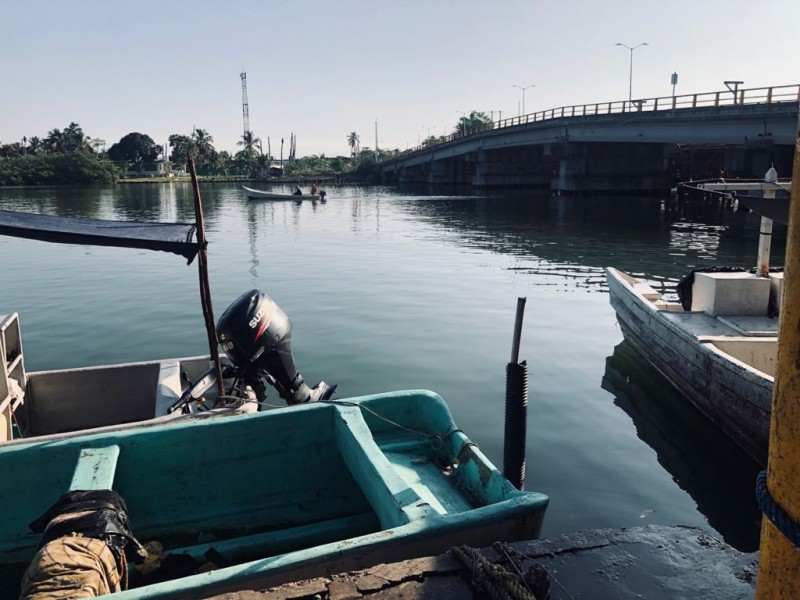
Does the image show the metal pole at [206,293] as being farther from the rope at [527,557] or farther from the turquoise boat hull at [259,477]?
the rope at [527,557]

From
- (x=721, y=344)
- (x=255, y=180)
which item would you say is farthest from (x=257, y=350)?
(x=255, y=180)

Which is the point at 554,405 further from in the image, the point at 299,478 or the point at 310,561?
the point at 310,561

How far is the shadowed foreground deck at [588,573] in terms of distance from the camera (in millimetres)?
3217

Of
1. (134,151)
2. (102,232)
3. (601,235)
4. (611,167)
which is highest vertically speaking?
(134,151)

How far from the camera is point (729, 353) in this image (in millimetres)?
8992

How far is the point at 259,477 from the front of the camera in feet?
18.2

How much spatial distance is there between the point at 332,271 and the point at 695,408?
14.6 meters

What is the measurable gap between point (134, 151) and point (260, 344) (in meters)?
150

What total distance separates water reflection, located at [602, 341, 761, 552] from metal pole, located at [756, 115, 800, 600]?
4797 millimetres

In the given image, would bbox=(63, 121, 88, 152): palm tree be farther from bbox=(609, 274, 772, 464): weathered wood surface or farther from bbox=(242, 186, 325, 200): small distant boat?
bbox=(609, 274, 772, 464): weathered wood surface

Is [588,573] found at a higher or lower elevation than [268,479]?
higher

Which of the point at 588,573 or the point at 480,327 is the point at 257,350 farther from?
the point at 480,327

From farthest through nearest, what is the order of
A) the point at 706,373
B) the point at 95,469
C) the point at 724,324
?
1. the point at 724,324
2. the point at 706,373
3. the point at 95,469

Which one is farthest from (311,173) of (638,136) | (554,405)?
(554,405)
